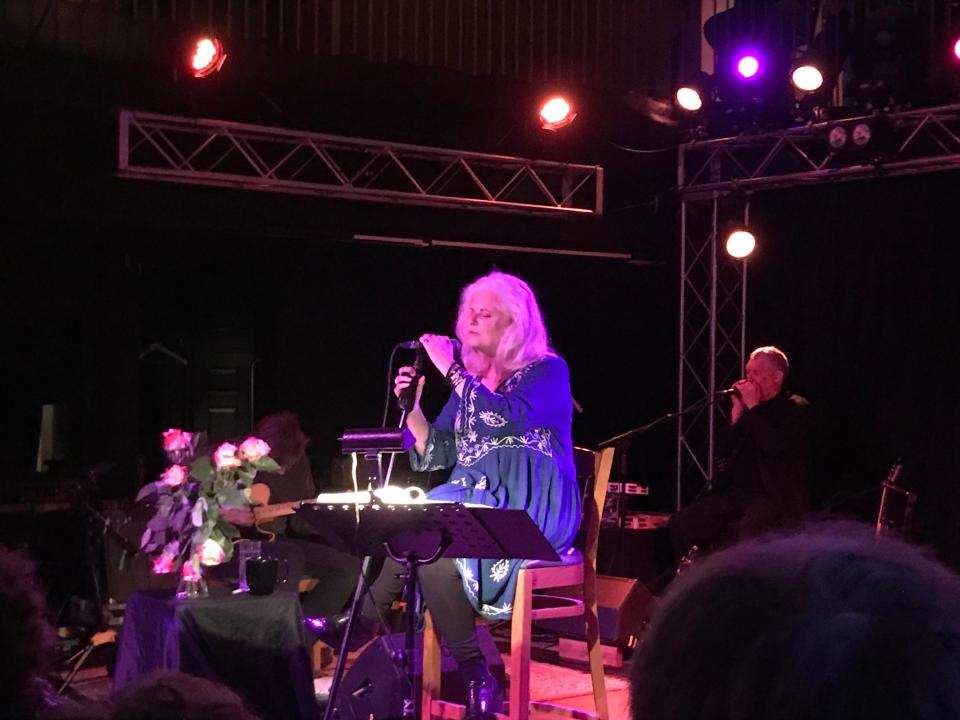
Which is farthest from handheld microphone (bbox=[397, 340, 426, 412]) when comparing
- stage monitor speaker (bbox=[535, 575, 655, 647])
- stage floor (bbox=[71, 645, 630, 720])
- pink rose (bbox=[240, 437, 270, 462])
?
stage monitor speaker (bbox=[535, 575, 655, 647])

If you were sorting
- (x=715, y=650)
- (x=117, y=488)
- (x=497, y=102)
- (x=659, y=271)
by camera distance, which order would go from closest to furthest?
(x=715, y=650), (x=117, y=488), (x=497, y=102), (x=659, y=271)

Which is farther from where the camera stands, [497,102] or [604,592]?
[497,102]

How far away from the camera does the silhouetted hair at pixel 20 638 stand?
1030mm

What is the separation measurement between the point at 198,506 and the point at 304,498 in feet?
5.57

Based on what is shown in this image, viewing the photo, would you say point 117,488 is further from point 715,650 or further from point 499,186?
point 715,650

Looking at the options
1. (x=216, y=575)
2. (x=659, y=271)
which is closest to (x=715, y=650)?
(x=216, y=575)

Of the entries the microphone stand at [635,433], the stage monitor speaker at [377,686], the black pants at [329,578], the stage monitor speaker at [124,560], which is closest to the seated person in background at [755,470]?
the microphone stand at [635,433]

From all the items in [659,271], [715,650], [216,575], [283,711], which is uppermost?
[659,271]

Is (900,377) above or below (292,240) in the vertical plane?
below

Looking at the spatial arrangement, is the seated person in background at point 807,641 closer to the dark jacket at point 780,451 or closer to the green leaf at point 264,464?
the green leaf at point 264,464

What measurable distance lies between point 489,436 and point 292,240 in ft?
10.8

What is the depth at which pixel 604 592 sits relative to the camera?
5.29m

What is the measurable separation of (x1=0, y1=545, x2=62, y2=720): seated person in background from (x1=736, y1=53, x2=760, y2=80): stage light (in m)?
5.73

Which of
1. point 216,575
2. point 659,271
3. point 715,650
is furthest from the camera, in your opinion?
point 659,271
